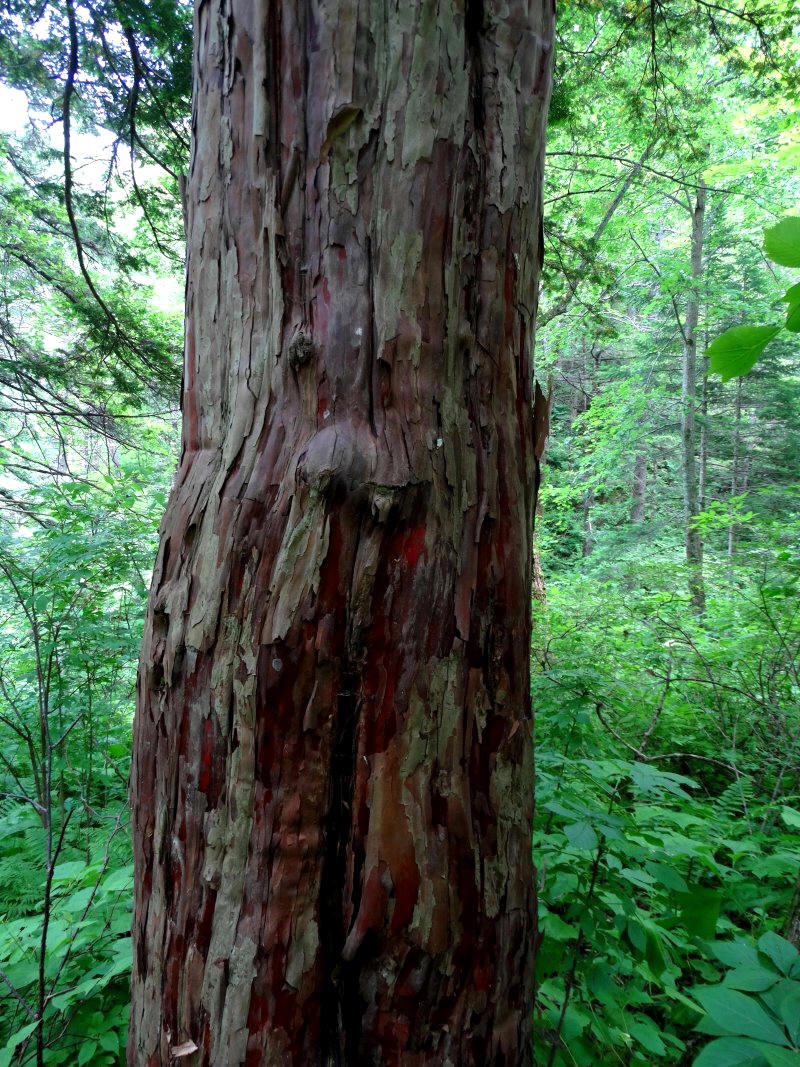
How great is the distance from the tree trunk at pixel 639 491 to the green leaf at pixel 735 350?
51.1 feet

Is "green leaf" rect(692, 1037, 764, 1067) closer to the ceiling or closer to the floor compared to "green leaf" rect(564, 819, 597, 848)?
closer to the floor

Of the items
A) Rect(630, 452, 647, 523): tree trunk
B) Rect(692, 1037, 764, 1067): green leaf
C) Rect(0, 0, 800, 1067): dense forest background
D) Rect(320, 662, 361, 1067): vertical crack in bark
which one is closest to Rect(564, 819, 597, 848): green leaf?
Rect(0, 0, 800, 1067): dense forest background

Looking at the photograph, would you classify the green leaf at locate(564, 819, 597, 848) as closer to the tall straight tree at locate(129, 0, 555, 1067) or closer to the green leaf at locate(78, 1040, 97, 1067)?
the tall straight tree at locate(129, 0, 555, 1067)

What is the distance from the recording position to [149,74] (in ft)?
9.56

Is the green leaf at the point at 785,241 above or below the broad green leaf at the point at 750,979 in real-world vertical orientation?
above

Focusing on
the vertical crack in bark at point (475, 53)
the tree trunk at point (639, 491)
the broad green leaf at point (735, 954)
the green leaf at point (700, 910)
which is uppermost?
the tree trunk at point (639, 491)

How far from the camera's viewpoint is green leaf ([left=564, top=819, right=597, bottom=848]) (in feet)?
4.16

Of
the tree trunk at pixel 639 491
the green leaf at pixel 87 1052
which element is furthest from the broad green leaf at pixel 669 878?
the tree trunk at pixel 639 491

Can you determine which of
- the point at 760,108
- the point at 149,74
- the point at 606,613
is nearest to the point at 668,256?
the point at 760,108

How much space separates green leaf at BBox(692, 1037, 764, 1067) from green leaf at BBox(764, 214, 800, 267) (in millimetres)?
1209

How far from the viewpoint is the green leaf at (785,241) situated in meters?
0.80

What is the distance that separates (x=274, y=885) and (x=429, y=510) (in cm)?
73

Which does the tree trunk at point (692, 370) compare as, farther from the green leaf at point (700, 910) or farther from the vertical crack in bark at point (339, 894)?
the vertical crack in bark at point (339, 894)

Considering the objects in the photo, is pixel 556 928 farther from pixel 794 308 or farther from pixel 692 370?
pixel 692 370
